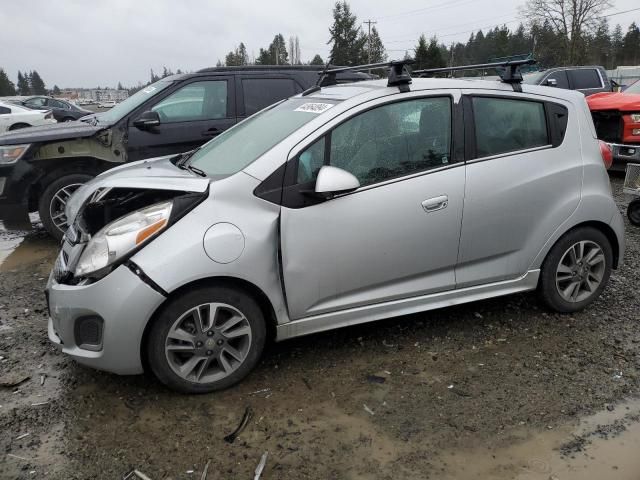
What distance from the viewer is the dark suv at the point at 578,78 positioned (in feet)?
43.8

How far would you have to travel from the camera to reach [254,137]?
3.62 meters

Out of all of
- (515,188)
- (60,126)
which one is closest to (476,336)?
(515,188)

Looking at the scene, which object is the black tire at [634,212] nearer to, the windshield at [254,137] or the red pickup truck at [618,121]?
the red pickup truck at [618,121]

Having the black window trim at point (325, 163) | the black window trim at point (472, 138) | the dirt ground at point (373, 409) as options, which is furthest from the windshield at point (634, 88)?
the black window trim at point (325, 163)

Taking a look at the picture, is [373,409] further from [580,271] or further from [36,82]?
[36,82]

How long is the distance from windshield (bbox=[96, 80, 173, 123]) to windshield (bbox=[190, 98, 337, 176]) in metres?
2.64

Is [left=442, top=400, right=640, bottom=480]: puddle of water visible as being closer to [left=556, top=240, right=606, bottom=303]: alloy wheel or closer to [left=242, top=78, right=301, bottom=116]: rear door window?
[left=556, top=240, right=606, bottom=303]: alloy wheel

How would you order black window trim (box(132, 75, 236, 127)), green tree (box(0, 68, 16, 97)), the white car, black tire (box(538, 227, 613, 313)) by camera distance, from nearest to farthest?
black tire (box(538, 227, 613, 313)) → black window trim (box(132, 75, 236, 127)) → the white car → green tree (box(0, 68, 16, 97))

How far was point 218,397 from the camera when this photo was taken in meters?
3.07

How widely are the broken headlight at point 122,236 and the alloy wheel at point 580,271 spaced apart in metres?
2.80

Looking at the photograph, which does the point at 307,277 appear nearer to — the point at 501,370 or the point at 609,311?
the point at 501,370

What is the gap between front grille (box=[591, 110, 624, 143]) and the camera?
8.42 meters

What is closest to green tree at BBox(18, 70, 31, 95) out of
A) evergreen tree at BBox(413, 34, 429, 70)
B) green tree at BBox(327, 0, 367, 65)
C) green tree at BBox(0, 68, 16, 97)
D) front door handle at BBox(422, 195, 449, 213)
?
green tree at BBox(0, 68, 16, 97)

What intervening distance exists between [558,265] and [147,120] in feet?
14.8
